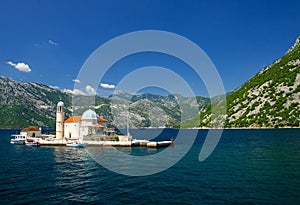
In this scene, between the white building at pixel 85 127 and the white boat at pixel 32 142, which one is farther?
the white building at pixel 85 127

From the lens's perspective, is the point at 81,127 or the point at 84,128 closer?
the point at 84,128

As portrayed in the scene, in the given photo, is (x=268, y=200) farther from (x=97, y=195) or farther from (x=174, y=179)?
(x=97, y=195)

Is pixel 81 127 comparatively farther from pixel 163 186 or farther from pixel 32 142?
pixel 163 186

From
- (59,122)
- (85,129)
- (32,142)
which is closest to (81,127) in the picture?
(85,129)

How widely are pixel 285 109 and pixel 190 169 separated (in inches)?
6797

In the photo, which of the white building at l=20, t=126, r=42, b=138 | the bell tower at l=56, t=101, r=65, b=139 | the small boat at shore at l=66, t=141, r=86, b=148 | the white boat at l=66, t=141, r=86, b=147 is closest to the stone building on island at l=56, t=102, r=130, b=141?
the bell tower at l=56, t=101, r=65, b=139

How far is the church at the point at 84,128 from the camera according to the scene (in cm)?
8334

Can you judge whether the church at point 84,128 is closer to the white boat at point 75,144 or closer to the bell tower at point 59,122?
the bell tower at point 59,122

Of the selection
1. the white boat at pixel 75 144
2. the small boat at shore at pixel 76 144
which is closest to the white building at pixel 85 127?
the white boat at pixel 75 144

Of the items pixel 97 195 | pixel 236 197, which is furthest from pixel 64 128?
pixel 236 197

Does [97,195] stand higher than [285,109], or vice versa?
[285,109]

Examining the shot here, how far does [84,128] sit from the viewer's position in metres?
85.2

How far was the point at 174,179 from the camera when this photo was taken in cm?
3036

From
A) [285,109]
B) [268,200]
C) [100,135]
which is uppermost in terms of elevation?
[285,109]
